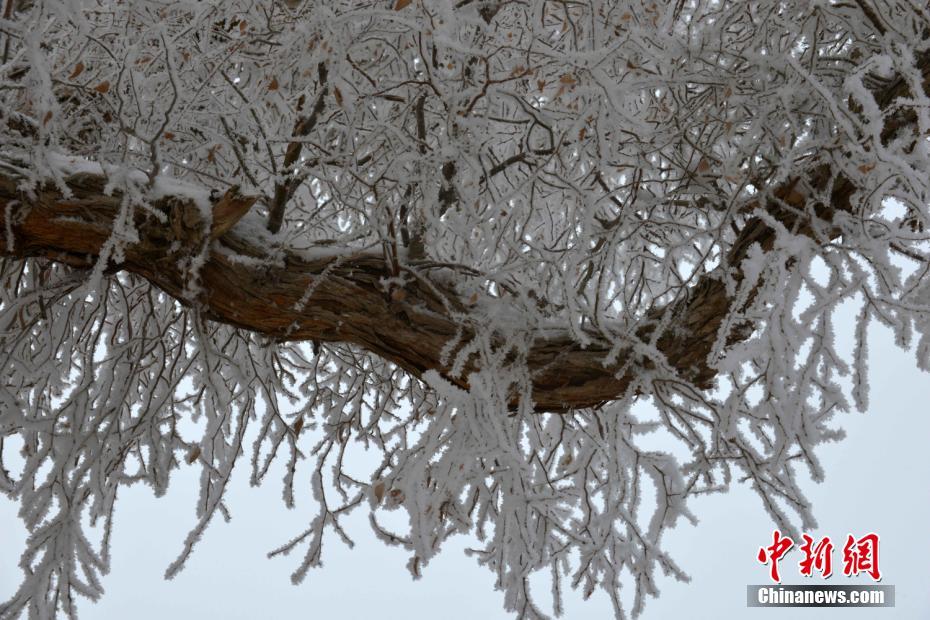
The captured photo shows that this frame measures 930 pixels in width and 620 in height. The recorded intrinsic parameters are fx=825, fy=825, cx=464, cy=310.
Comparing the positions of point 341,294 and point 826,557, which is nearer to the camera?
point 341,294

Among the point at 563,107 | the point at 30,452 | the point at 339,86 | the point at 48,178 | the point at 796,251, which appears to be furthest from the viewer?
the point at 30,452

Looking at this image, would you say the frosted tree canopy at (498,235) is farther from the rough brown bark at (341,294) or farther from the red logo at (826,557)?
the red logo at (826,557)

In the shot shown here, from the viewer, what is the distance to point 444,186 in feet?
7.14

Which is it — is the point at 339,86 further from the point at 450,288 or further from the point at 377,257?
the point at 450,288

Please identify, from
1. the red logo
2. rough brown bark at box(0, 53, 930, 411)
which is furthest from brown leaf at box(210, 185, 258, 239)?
the red logo

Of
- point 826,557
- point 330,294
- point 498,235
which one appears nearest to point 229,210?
point 330,294

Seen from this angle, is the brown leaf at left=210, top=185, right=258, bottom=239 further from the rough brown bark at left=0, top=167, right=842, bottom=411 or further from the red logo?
the red logo

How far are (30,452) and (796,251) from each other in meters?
2.67

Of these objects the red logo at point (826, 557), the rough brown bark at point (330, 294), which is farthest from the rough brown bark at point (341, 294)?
the red logo at point (826, 557)

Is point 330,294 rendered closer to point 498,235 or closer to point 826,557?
point 498,235

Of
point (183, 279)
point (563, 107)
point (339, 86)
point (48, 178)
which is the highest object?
point (563, 107)

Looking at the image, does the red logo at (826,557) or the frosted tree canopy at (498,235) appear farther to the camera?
the red logo at (826,557)

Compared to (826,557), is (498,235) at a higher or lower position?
higher

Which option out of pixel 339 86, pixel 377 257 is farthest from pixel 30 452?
pixel 339 86
